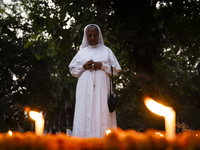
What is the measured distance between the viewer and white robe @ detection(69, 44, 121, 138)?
14.9ft

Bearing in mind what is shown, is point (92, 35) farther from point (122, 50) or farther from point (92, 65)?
point (122, 50)

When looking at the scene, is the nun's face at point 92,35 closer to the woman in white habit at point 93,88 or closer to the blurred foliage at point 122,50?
the woman in white habit at point 93,88

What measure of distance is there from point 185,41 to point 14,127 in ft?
36.7

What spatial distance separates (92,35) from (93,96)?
111 centimetres

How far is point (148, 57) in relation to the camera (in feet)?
42.6

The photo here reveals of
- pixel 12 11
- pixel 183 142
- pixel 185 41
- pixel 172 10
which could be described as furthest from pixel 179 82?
pixel 183 142

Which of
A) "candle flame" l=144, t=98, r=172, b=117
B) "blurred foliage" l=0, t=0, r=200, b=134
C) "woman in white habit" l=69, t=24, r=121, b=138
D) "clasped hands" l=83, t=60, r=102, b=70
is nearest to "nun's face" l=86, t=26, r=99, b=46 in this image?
"woman in white habit" l=69, t=24, r=121, b=138

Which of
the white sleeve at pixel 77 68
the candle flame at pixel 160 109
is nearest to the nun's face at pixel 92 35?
the white sleeve at pixel 77 68

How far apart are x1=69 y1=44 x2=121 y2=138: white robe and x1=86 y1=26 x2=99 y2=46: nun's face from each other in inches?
5.0

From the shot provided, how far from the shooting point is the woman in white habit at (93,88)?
455 centimetres

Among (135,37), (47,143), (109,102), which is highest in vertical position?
(135,37)

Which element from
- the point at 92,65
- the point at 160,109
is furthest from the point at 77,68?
the point at 160,109

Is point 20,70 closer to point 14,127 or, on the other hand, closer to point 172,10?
point 14,127

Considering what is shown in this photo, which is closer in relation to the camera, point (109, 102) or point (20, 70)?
point (109, 102)
